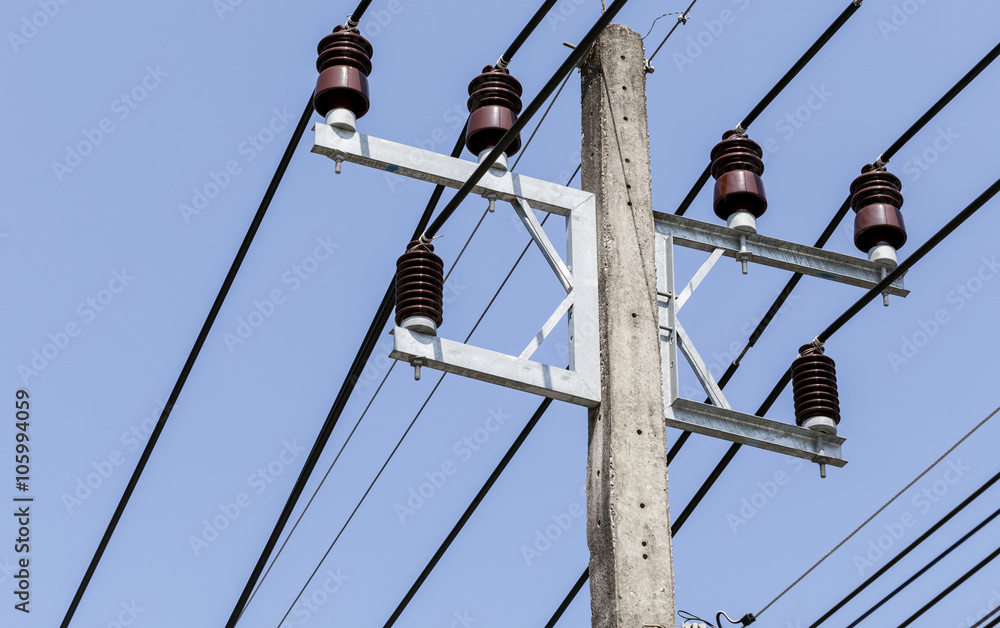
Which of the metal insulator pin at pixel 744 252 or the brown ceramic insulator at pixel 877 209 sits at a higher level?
the brown ceramic insulator at pixel 877 209

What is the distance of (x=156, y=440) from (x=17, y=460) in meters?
4.14

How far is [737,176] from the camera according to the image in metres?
8.91

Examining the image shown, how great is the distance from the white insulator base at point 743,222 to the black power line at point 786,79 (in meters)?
0.81

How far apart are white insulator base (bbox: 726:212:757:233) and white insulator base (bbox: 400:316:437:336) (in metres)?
2.02

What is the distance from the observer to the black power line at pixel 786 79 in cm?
884

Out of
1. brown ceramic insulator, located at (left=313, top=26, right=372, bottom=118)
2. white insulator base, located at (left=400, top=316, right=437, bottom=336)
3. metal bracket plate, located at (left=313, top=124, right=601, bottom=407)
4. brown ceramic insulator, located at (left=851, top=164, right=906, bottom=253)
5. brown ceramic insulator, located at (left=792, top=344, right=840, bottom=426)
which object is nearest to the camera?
metal bracket plate, located at (left=313, top=124, right=601, bottom=407)

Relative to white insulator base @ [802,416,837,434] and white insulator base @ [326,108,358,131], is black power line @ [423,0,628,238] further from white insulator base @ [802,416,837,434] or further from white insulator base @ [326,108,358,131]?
white insulator base @ [802,416,837,434]

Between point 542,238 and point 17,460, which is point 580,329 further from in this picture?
point 17,460

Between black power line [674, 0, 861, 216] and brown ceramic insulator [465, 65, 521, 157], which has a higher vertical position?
black power line [674, 0, 861, 216]

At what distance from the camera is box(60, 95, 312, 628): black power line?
9539mm

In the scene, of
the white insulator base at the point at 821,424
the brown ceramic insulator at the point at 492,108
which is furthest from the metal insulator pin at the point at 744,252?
the brown ceramic insulator at the point at 492,108

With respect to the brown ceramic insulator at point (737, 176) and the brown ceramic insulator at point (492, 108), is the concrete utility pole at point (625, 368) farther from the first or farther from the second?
the brown ceramic insulator at point (737, 176)

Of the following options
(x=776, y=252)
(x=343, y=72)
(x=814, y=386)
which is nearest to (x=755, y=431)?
(x=814, y=386)

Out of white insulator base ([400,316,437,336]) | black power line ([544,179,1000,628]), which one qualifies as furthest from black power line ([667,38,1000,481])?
white insulator base ([400,316,437,336])
